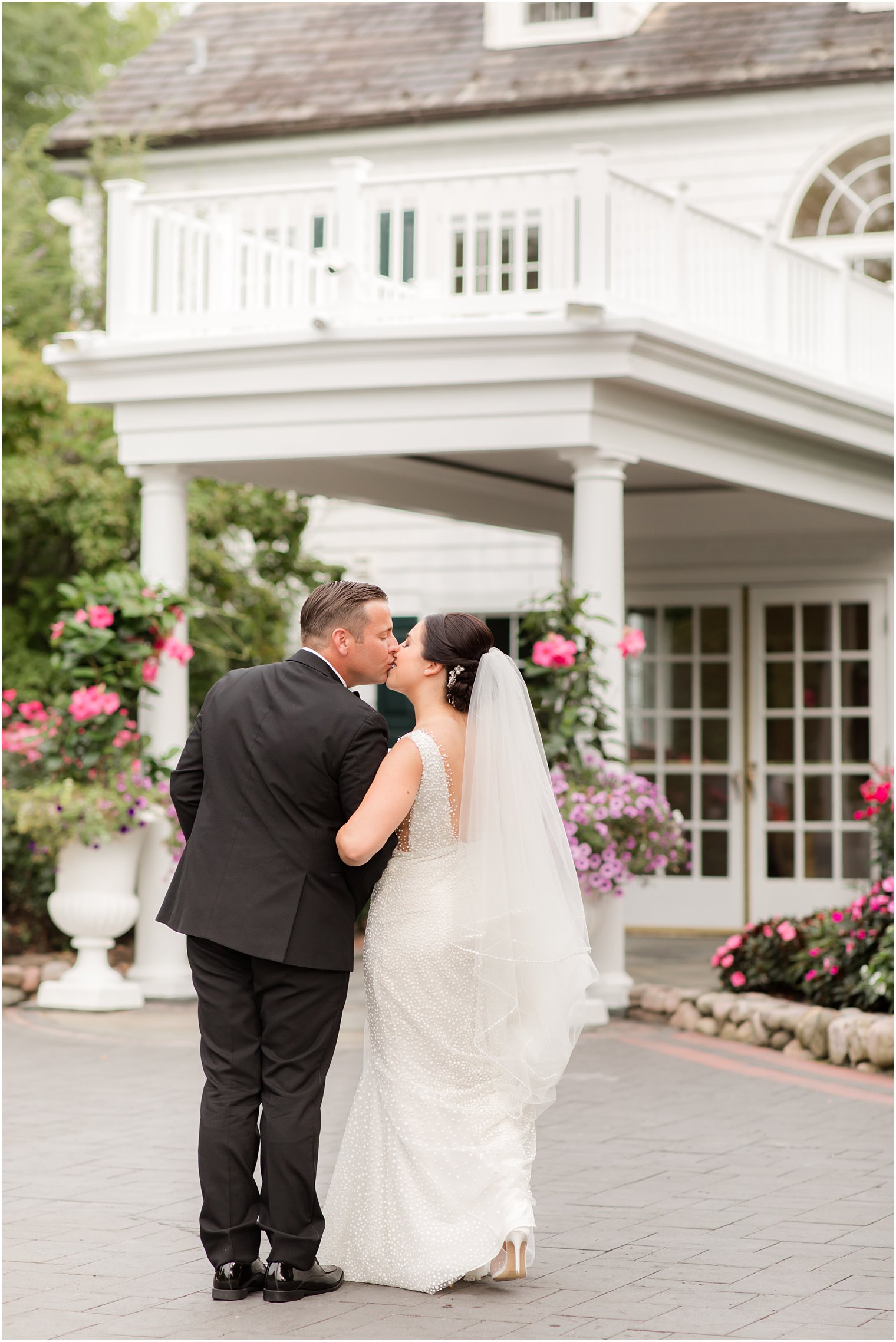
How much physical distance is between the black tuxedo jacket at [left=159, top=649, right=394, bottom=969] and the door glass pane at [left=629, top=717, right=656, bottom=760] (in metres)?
9.28

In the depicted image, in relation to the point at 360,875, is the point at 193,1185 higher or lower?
lower

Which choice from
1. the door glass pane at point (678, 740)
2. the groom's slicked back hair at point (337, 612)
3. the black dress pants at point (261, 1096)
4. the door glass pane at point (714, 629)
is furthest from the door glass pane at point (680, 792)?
the black dress pants at point (261, 1096)

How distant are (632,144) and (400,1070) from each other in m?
11.1

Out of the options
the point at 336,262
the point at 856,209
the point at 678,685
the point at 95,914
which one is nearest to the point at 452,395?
the point at 336,262

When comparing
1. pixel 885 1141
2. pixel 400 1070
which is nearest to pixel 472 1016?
pixel 400 1070

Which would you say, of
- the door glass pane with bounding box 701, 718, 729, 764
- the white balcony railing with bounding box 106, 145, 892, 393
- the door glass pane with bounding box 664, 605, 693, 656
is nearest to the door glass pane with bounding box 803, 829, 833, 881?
the door glass pane with bounding box 701, 718, 729, 764

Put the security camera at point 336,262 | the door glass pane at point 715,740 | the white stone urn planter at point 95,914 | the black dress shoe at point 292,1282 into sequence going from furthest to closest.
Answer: the door glass pane at point 715,740
the white stone urn planter at point 95,914
the security camera at point 336,262
the black dress shoe at point 292,1282

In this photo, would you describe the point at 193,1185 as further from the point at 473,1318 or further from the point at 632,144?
the point at 632,144

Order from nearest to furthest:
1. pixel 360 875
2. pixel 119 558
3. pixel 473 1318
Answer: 1. pixel 473 1318
2. pixel 360 875
3. pixel 119 558

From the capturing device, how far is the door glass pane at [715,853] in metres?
13.6

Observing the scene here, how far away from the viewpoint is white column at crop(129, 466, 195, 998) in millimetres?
10078

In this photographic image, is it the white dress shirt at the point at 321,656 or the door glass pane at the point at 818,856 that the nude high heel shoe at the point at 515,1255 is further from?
the door glass pane at the point at 818,856

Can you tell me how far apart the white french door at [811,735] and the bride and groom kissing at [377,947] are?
871 centimetres

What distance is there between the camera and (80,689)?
9.78 meters
